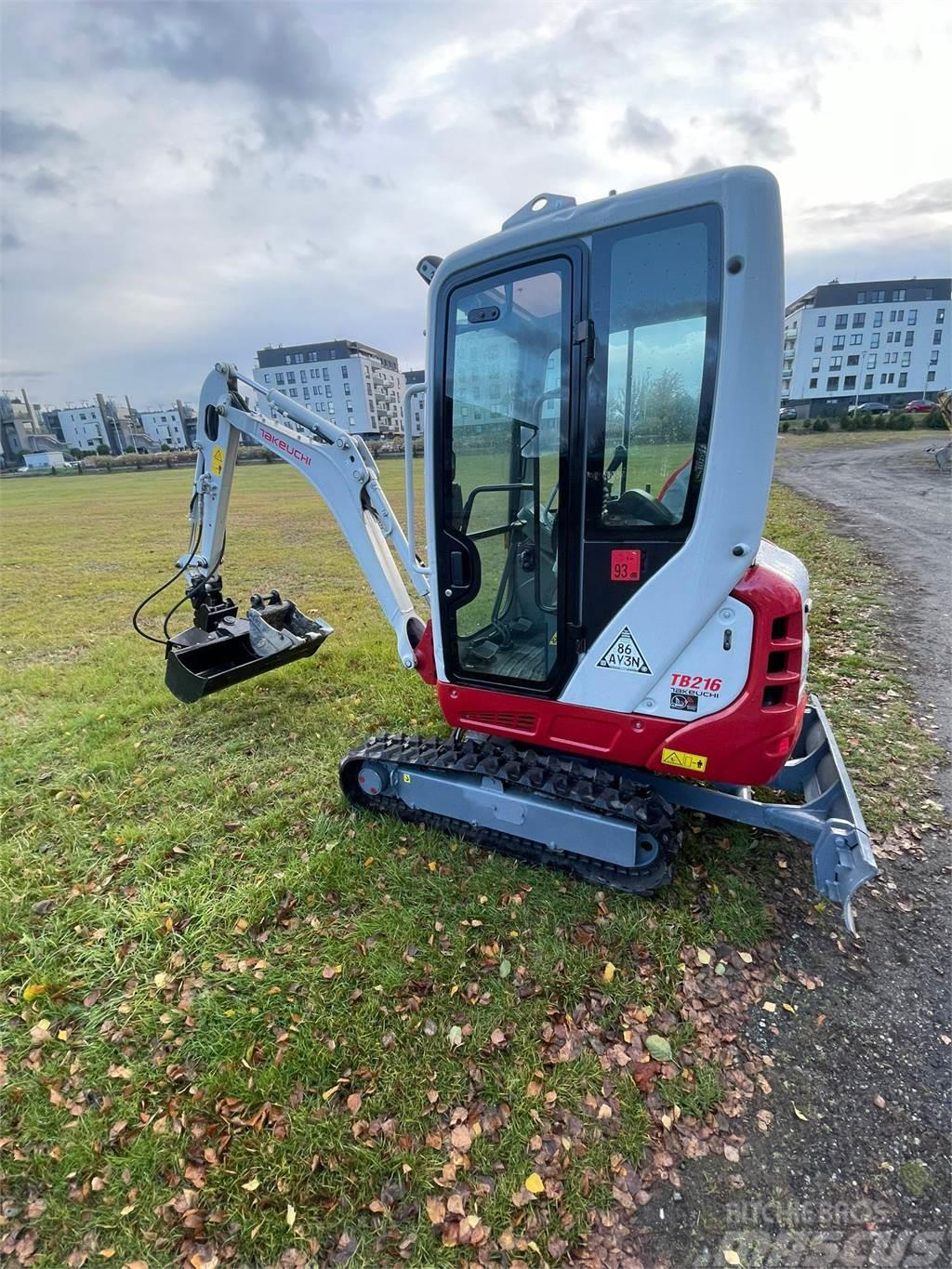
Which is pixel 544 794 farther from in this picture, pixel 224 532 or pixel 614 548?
pixel 224 532

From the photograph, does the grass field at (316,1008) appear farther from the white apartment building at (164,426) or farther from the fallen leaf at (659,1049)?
the white apartment building at (164,426)

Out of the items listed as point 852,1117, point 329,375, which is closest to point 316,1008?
point 852,1117

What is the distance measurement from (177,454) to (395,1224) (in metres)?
59.5

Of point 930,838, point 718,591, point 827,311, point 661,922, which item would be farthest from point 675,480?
point 827,311

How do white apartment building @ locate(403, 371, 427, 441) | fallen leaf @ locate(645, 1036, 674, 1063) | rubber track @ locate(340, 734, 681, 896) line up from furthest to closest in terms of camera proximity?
white apartment building @ locate(403, 371, 427, 441)
rubber track @ locate(340, 734, 681, 896)
fallen leaf @ locate(645, 1036, 674, 1063)

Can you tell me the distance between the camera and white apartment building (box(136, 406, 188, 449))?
10688 cm

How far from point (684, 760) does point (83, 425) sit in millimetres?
133690

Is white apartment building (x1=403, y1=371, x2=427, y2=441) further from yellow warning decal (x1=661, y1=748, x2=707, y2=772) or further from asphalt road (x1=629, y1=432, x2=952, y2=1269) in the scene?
asphalt road (x1=629, y1=432, x2=952, y2=1269)

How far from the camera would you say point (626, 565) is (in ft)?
9.55

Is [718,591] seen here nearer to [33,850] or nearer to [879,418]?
[33,850]

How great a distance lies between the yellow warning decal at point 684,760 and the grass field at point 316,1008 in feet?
2.96

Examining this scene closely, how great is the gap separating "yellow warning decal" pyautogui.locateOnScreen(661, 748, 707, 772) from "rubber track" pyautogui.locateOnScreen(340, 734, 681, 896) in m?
0.33

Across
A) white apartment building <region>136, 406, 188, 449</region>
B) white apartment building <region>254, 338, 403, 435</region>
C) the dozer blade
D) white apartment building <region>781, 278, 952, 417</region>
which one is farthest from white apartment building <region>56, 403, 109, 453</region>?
the dozer blade

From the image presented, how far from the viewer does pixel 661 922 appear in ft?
10.7
